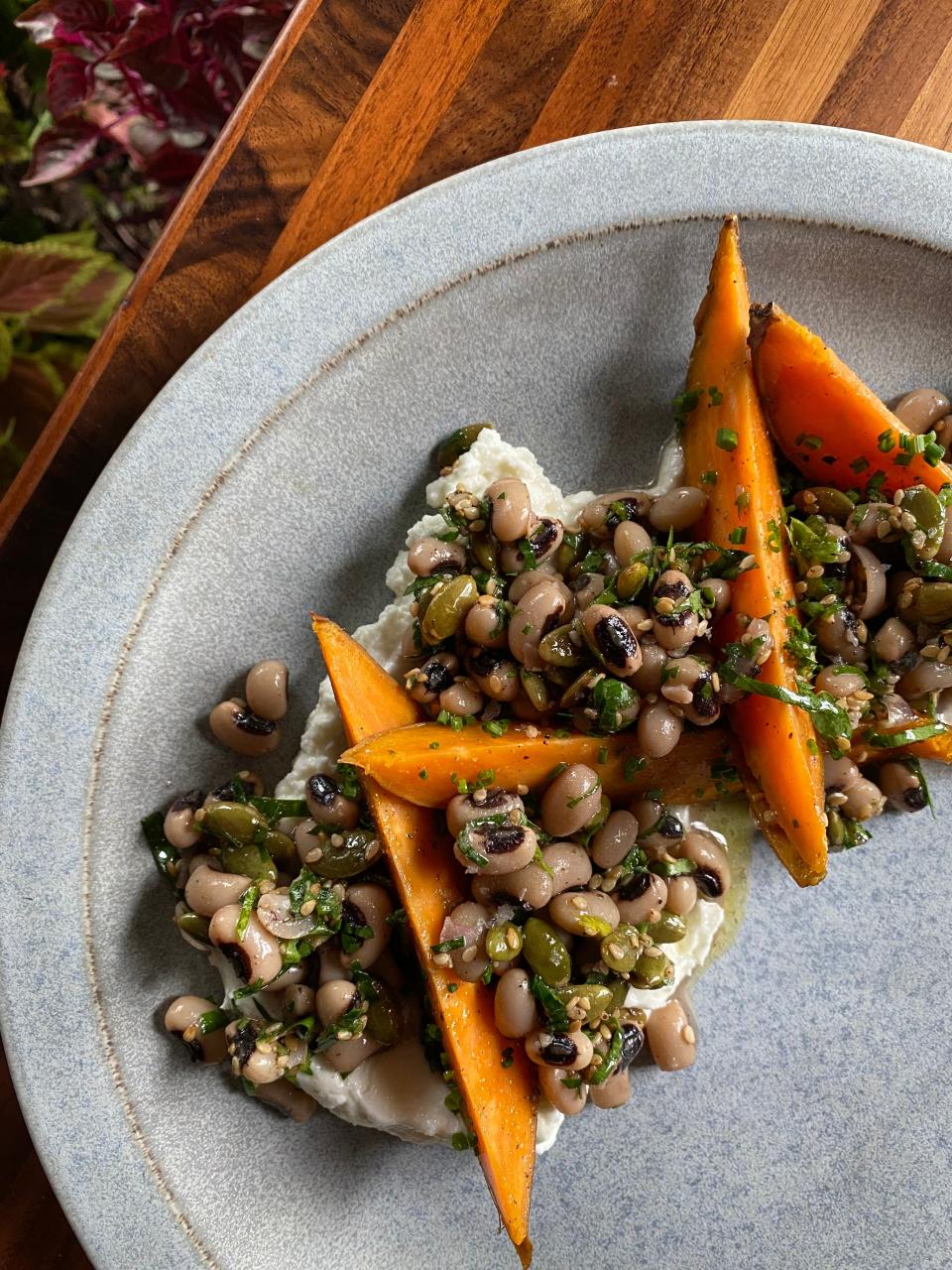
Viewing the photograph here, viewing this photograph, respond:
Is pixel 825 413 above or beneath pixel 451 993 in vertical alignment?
above

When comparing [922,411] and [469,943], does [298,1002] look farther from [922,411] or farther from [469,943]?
[922,411]

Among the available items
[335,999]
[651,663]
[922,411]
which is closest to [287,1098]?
[335,999]

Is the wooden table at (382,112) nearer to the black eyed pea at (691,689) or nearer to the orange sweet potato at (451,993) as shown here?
the orange sweet potato at (451,993)

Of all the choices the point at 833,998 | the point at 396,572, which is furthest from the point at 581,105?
the point at 833,998

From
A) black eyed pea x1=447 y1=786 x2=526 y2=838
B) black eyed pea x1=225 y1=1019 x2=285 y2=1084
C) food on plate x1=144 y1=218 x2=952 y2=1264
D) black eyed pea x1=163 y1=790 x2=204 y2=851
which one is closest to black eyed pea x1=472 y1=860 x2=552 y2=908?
food on plate x1=144 y1=218 x2=952 y2=1264

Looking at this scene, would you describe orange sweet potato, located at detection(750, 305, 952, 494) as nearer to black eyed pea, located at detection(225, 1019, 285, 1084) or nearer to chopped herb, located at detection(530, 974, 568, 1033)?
chopped herb, located at detection(530, 974, 568, 1033)
